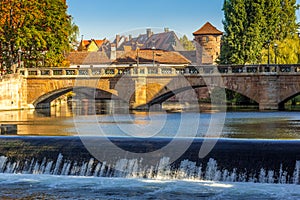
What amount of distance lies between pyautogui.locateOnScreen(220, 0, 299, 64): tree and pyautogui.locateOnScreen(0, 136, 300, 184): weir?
4118 centimetres

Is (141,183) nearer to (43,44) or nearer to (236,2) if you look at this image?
(43,44)

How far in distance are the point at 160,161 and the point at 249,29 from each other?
4343 cm

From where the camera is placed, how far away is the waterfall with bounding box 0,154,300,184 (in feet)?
58.6

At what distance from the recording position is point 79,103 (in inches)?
2842

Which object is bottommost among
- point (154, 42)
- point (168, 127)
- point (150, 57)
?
point (168, 127)

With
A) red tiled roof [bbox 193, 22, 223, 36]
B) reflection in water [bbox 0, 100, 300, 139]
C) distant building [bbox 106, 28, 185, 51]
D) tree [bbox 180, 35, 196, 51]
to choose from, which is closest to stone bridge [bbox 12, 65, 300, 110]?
reflection in water [bbox 0, 100, 300, 139]

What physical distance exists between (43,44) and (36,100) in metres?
5.12

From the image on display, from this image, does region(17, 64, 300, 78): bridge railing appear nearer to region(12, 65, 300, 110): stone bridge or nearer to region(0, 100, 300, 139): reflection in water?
region(12, 65, 300, 110): stone bridge

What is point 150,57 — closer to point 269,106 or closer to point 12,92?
point 12,92

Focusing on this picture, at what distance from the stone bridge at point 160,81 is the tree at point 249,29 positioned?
1161cm

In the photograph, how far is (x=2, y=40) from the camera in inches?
2112

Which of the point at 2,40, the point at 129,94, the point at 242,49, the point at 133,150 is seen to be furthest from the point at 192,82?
the point at 133,150

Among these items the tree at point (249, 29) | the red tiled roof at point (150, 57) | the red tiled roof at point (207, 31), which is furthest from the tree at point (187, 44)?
the tree at point (249, 29)

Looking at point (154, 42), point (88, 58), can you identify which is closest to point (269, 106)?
point (88, 58)
